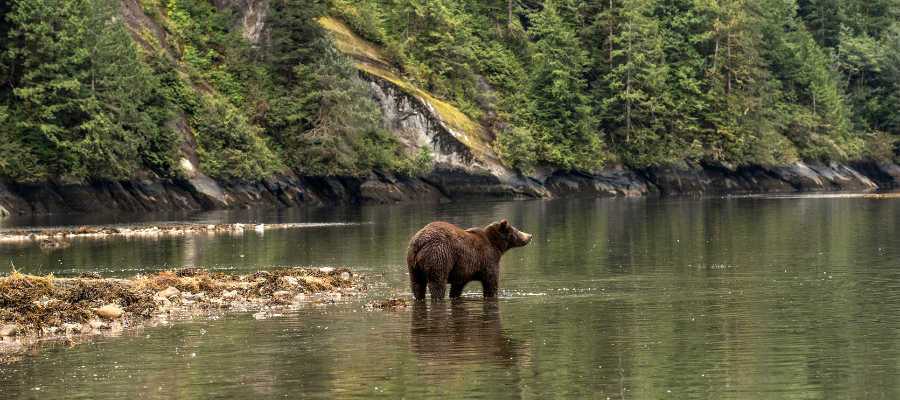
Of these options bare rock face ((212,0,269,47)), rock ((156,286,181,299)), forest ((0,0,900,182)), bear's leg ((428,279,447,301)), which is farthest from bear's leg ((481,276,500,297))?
bare rock face ((212,0,269,47))

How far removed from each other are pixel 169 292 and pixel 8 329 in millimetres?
5659

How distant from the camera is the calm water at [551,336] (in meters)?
13.9

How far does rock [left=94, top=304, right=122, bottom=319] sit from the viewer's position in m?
20.5

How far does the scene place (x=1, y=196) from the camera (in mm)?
67188

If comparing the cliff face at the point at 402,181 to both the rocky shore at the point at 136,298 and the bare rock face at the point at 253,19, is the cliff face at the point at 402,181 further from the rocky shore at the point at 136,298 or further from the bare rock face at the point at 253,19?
the rocky shore at the point at 136,298

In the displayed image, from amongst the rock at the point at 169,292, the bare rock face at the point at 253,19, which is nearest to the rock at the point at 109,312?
the rock at the point at 169,292

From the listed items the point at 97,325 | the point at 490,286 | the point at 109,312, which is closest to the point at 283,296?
the point at 109,312

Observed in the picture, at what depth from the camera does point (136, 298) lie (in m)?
22.1

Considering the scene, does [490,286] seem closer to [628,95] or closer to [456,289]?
[456,289]

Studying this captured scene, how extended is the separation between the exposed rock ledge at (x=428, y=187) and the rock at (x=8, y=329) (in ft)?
171

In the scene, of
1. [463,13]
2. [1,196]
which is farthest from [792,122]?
[1,196]

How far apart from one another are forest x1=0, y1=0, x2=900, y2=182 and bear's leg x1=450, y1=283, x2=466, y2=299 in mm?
51826

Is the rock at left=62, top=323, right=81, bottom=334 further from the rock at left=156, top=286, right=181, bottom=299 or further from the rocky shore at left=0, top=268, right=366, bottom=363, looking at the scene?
the rock at left=156, top=286, right=181, bottom=299

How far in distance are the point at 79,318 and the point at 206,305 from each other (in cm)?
333
